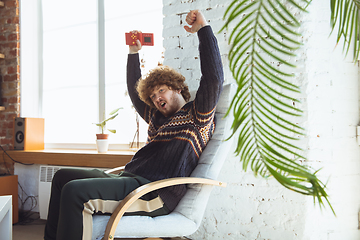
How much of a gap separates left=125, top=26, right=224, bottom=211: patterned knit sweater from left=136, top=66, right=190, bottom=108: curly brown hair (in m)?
0.20

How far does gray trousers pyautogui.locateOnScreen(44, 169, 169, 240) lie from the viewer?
130cm

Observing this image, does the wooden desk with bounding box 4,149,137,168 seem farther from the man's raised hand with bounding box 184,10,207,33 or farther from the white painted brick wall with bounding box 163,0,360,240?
the man's raised hand with bounding box 184,10,207,33

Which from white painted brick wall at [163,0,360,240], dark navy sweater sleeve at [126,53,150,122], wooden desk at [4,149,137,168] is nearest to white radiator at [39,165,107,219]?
wooden desk at [4,149,137,168]

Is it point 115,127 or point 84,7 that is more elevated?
point 84,7

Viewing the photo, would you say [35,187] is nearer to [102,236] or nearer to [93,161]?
[93,161]

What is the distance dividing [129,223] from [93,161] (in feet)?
4.13

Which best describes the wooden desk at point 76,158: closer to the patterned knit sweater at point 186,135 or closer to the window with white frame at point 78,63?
the window with white frame at point 78,63

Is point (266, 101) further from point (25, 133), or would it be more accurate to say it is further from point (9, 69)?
point (9, 69)

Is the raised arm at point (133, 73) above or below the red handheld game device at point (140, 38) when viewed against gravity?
below

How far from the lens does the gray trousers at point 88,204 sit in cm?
130

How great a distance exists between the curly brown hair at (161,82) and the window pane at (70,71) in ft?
4.91

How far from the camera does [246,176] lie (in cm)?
196

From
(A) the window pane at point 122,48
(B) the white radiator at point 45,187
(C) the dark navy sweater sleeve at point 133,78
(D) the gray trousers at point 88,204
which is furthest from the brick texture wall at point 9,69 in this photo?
(D) the gray trousers at point 88,204

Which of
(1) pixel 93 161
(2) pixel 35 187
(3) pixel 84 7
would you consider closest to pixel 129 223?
(1) pixel 93 161
